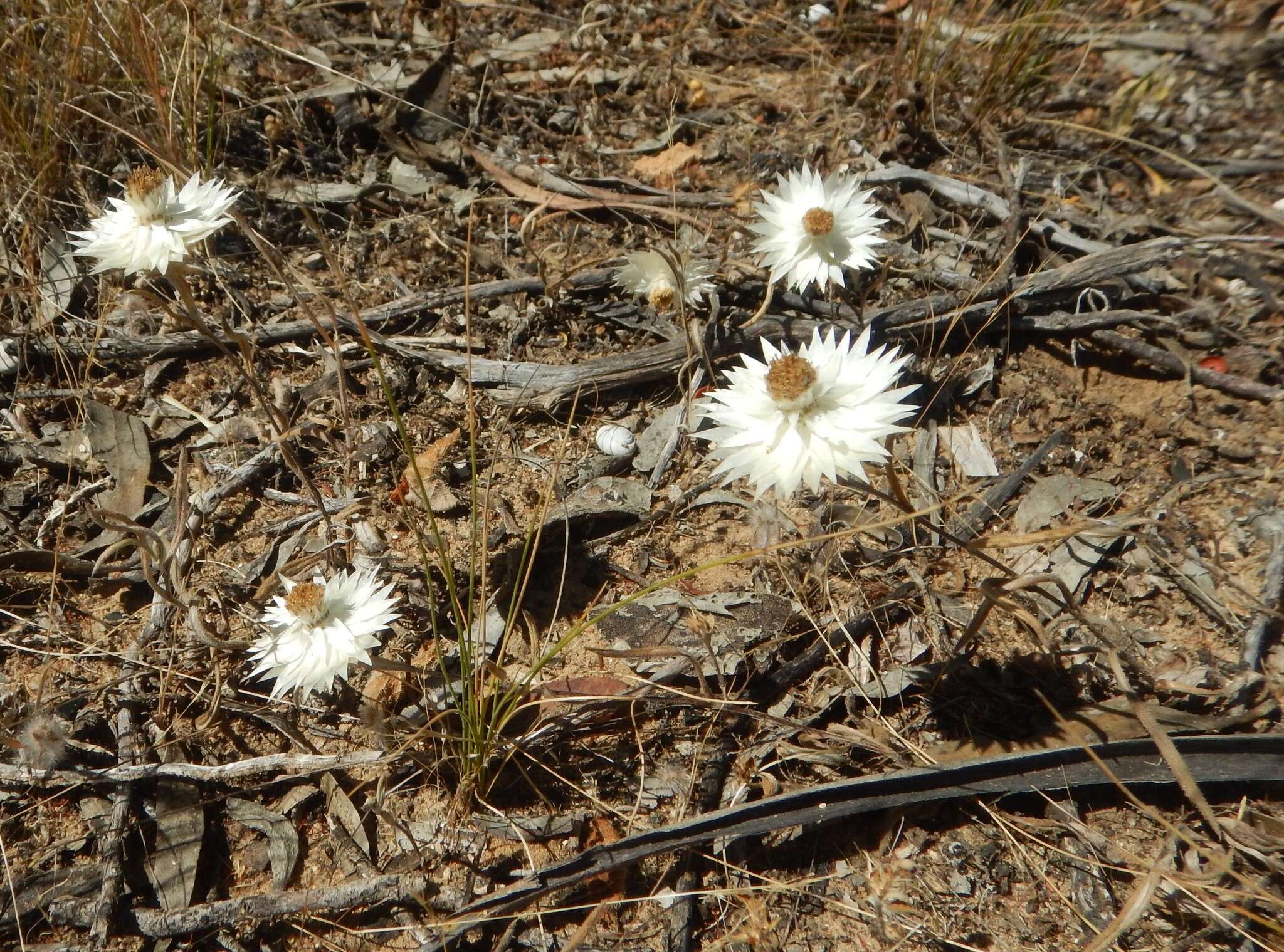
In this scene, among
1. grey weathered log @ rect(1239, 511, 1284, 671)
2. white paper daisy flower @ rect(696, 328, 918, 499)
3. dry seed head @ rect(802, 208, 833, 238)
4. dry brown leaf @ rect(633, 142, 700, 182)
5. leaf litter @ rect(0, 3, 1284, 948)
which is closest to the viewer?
white paper daisy flower @ rect(696, 328, 918, 499)

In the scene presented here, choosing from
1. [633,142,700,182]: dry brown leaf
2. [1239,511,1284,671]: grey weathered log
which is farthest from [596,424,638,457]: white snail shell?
[1239,511,1284,671]: grey weathered log

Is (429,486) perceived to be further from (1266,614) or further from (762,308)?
(1266,614)

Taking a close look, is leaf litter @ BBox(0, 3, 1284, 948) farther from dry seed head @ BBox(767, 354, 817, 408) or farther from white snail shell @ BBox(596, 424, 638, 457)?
dry seed head @ BBox(767, 354, 817, 408)

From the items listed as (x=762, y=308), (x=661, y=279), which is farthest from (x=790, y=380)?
(x=661, y=279)

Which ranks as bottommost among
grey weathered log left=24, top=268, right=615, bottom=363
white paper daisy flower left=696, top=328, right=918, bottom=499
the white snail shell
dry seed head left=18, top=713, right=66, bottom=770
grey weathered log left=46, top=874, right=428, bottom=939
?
grey weathered log left=46, top=874, right=428, bottom=939

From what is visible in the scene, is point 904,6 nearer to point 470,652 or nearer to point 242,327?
point 242,327

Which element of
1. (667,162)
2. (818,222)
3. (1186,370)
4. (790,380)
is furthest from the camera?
(667,162)

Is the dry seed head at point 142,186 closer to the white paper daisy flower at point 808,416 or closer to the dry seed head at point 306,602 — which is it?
the dry seed head at point 306,602
